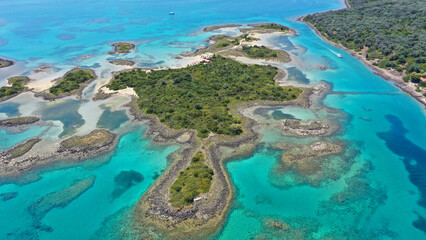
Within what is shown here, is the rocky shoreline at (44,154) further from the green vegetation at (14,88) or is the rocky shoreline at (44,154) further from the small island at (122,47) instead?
the small island at (122,47)

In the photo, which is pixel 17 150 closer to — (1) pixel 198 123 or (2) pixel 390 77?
(1) pixel 198 123

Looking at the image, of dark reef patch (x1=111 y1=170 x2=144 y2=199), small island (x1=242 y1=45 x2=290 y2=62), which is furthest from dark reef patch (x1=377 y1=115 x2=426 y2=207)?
small island (x1=242 y1=45 x2=290 y2=62)

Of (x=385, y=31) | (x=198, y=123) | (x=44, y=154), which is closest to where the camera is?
(x=44, y=154)

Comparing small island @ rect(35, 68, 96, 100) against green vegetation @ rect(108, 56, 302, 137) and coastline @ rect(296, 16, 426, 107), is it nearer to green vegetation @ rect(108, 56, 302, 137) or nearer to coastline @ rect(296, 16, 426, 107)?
green vegetation @ rect(108, 56, 302, 137)

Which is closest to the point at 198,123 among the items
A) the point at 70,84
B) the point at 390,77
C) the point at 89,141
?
the point at 89,141

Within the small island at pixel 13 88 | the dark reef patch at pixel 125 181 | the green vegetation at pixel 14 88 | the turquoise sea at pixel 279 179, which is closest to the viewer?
the turquoise sea at pixel 279 179

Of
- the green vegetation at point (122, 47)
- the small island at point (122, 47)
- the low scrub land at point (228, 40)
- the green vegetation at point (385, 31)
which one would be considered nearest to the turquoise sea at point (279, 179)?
the green vegetation at point (385, 31)

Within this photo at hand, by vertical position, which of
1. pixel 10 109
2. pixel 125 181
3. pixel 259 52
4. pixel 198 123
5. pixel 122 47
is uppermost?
pixel 259 52

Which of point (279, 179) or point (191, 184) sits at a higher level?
point (191, 184)
